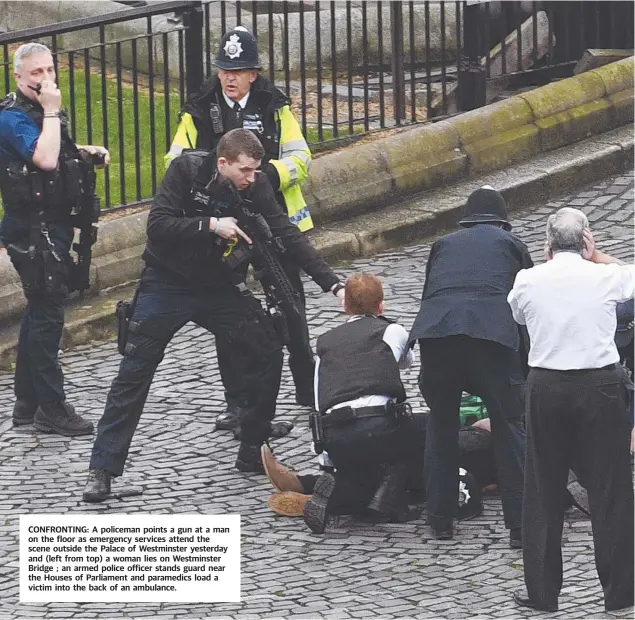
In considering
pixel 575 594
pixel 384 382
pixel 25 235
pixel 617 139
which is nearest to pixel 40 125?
pixel 25 235

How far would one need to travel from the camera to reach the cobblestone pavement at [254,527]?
7.22 metres

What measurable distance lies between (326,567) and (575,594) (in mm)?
1069

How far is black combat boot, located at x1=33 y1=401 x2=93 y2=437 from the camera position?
9.30 m

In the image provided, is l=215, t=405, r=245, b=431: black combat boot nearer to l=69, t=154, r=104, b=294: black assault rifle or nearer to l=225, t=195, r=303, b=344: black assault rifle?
l=225, t=195, r=303, b=344: black assault rifle

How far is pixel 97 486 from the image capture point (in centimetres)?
→ 838

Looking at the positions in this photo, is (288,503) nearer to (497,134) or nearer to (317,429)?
(317,429)

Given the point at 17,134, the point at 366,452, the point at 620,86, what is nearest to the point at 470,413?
the point at 366,452

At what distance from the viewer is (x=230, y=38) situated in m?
9.11

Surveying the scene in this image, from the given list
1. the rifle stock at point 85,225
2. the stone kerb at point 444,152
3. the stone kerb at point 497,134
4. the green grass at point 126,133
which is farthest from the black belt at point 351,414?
the stone kerb at point 497,134

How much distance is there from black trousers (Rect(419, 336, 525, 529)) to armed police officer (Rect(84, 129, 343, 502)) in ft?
2.75

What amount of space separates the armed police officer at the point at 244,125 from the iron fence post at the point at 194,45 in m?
2.56

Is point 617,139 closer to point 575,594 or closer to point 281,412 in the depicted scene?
point 281,412

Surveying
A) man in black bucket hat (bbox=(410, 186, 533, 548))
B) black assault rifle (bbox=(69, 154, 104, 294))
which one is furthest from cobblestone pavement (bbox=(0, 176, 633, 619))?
black assault rifle (bbox=(69, 154, 104, 294))
